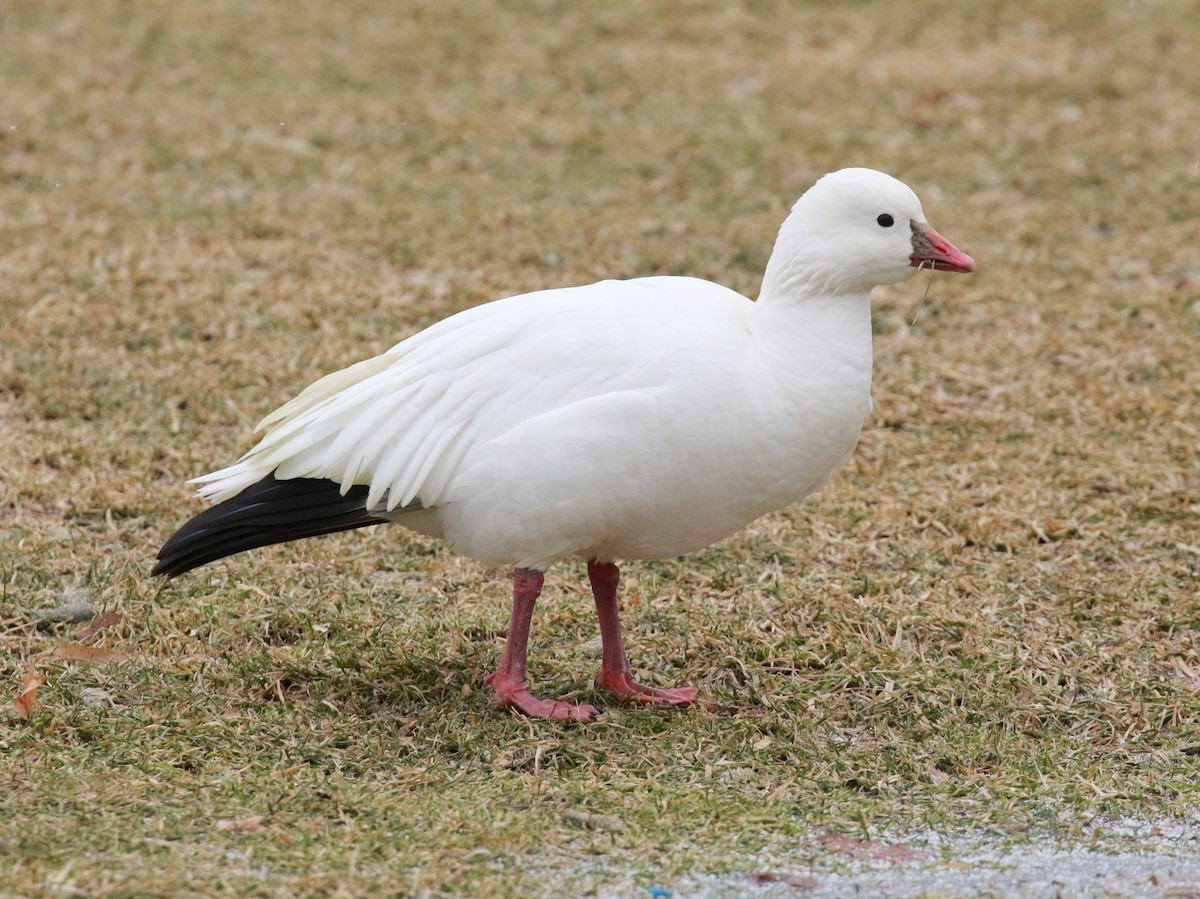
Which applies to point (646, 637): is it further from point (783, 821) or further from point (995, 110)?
point (995, 110)

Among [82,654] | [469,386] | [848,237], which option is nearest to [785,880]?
[469,386]

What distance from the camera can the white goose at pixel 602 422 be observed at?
12.0ft

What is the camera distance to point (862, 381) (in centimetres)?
379

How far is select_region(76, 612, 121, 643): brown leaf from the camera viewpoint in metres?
4.23

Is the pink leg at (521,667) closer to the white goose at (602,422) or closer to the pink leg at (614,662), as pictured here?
the white goose at (602,422)

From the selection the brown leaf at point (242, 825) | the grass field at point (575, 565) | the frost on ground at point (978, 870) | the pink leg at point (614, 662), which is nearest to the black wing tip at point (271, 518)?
the grass field at point (575, 565)

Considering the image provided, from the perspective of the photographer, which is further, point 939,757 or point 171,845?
point 939,757

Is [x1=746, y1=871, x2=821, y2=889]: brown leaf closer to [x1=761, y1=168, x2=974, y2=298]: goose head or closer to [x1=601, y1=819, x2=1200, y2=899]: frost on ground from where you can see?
[x1=601, y1=819, x2=1200, y2=899]: frost on ground

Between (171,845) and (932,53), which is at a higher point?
(932,53)

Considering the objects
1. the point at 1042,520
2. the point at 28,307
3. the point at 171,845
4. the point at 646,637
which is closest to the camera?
the point at 171,845

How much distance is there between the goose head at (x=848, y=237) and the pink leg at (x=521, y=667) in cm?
91

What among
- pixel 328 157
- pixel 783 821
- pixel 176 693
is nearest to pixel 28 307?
pixel 328 157

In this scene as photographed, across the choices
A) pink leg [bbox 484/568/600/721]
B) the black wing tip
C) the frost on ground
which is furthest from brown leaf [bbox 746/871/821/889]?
the black wing tip

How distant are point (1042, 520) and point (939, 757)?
4.92 feet
